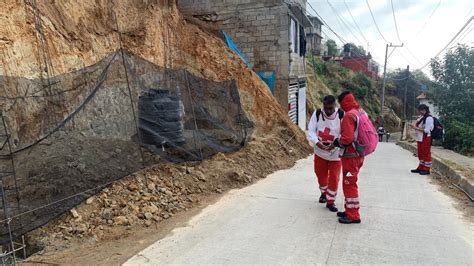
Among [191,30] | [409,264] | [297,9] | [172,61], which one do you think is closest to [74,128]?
[409,264]

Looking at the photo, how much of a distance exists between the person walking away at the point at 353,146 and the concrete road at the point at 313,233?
269 mm

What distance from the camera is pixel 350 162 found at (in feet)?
14.5

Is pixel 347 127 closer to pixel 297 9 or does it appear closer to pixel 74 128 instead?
pixel 74 128

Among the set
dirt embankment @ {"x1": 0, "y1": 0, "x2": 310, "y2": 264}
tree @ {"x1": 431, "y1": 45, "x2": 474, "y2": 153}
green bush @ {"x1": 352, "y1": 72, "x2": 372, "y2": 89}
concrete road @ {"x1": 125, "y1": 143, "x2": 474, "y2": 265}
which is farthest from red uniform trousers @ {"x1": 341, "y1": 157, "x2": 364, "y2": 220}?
green bush @ {"x1": 352, "y1": 72, "x2": 372, "y2": 89}

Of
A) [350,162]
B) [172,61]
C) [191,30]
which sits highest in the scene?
[191,30]

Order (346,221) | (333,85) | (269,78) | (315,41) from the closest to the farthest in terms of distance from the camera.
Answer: (346,221) < (269,78) < (333,85) < (315,41)

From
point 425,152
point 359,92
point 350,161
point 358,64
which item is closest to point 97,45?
point 350,161

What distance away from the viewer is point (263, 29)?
44.7ft

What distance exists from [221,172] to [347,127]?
9.66 feet

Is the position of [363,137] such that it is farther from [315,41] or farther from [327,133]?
[315,41]

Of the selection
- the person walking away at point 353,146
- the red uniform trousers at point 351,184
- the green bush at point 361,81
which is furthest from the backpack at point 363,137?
the green bush at point 361,81

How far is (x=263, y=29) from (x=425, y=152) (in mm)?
7973

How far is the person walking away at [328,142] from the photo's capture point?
4848 millimetres

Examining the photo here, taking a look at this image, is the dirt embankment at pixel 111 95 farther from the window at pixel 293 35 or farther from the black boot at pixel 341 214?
the window at pixel 293 35
